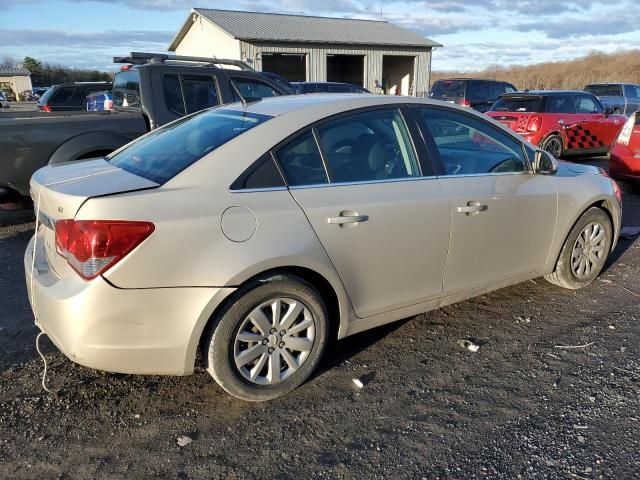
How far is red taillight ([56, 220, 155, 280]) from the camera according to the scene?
2.45 meters

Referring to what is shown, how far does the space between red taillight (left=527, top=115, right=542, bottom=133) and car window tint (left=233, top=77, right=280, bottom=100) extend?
20.5 ft

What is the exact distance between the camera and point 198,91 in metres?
6.73

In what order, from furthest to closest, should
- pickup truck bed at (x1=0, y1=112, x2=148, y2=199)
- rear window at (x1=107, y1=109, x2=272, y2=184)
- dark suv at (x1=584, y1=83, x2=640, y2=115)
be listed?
dark suv at (x1=584, y1=83, x2=640, y2=115), pickup truck bed at (x1=0, y1=112, x2=148, y2=199), rear window at (x1=107, y1=109, x2=272, y2=184)

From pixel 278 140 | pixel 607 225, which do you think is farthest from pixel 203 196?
pixel 607 225

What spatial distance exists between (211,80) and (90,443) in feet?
17.0

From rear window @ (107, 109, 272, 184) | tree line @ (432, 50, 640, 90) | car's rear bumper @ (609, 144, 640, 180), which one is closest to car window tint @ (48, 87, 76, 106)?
rear window @ (107, 109, 272, 184)

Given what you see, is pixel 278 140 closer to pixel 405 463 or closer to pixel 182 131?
pixel 182 131

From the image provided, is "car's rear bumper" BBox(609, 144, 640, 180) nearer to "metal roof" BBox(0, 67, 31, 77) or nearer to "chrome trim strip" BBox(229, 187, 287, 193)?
"chrome trim strip" BBox(229, 187, 287, 193)

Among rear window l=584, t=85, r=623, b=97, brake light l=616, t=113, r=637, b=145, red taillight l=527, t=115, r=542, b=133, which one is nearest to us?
brake light l=616, t=113, r=637, b=145

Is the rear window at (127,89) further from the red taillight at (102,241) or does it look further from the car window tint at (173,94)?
the red taillight at (102,241)

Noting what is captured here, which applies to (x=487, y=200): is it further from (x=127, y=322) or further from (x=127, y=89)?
(x=127, y=89)

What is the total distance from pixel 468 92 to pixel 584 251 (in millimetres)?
13137

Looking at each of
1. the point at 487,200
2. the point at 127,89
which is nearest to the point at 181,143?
the point at 487,200

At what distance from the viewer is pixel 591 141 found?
39.2 feet
